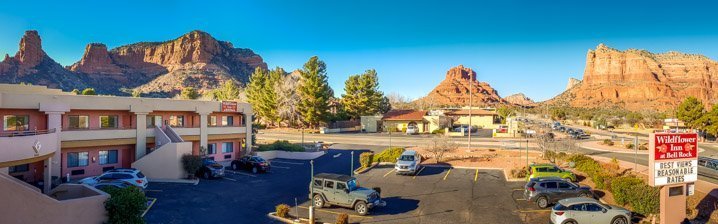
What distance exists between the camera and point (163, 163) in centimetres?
2992

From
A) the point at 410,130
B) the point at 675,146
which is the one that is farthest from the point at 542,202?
the point at 410,130

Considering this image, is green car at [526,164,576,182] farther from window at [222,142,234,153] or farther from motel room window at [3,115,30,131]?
motel room window at [3,115,30,131]

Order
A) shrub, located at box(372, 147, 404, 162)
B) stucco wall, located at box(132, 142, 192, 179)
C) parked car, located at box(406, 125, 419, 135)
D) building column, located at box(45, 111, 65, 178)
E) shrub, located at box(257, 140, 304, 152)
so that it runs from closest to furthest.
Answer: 1. building column, located at box(45, 111, 65, 178)
2. stucco wall, located at box(132, 142, 192, 179)
3. shrub, located at box(372, 147, 404, 162)
4. shrub, located at box(257, 140, 304, 152)
5. parked car, located at box(406, 125, 419, 135)

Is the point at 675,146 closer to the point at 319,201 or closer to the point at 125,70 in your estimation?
the point at 319,201

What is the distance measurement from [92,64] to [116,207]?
205394 mm

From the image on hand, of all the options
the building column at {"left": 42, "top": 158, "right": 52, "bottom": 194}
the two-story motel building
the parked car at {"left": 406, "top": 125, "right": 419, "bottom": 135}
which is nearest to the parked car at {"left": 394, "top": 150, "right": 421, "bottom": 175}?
the two-story motel building

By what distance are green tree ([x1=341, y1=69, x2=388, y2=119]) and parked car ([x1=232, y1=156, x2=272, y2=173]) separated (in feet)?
180

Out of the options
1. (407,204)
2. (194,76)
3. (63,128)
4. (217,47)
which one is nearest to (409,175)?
(407,204)

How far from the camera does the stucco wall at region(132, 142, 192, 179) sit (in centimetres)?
2983

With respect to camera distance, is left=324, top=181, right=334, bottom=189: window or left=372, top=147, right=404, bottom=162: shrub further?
left=372, top=147, right=404, bottom=162: shrub

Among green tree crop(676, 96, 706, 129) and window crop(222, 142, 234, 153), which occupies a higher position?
green tree crop(676, 96, 706, 129)

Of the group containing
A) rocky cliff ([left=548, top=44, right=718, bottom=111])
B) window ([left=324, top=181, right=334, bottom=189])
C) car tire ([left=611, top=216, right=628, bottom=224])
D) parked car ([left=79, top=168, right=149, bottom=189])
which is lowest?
car tire ([left=611, top=216, right=628, bottom=224])

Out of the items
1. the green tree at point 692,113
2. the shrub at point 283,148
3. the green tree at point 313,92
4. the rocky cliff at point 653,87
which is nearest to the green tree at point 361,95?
the green tree at point 313,92

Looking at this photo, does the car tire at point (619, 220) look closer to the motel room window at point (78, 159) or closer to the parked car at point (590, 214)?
the parked car at point (590, 214)
